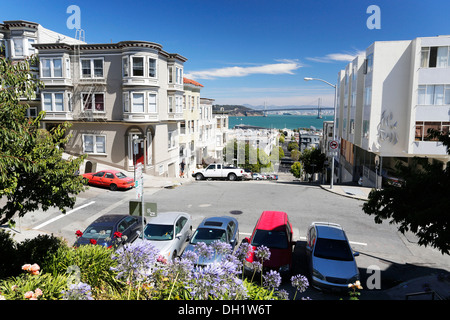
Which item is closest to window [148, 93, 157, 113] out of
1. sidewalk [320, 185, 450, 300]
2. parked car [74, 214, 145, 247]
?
parked car [74, 214, 145, 247]

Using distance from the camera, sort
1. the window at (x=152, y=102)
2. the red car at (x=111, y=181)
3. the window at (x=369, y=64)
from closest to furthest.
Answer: the red car at (x=111, y=181) → the window at (x=369, y=64) → the window at (x=152, y=102)

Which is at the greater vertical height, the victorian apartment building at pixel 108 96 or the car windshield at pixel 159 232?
the victorian apartment building at pixel 108 96

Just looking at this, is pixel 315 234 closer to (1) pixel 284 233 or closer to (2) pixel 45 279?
(1) pixel 284 233

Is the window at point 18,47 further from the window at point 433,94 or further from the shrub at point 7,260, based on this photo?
the window at point 433,94

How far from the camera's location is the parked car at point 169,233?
11.8 m

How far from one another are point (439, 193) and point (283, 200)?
47.0 ft

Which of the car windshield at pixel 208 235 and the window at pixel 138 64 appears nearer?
the car windshield at pixel 208 235

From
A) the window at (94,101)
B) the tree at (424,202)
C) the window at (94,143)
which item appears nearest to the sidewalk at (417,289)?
the tree at (424,202)

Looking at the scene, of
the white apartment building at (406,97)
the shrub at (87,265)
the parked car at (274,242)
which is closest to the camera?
the shrub at (87,265)

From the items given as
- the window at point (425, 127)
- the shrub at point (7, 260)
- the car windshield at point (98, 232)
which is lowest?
the car windshield at point (98, 232)

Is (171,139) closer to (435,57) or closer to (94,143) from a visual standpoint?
(94,143)

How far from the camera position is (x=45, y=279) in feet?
18.4

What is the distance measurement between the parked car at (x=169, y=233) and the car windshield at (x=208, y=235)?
0.73 m

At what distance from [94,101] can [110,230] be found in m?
21.5
